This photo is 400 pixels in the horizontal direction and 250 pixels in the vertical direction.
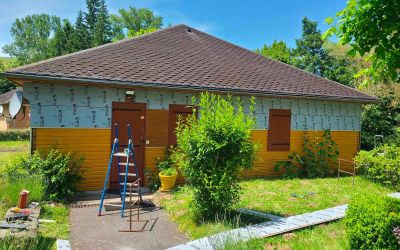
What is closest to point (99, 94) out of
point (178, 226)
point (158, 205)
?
point (158, 205)

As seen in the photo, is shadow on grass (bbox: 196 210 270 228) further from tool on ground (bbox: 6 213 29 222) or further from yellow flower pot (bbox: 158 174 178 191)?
tool on ground (bbox: 6 213 29 222)

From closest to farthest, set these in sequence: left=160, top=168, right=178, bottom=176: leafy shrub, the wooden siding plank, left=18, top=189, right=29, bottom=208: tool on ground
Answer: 1. left=18, top=189, right=29, bottom=208: tool on ground
2. left=160, top=168, right=178, bottom=176: leafy shrub
3. the wooden siding plank

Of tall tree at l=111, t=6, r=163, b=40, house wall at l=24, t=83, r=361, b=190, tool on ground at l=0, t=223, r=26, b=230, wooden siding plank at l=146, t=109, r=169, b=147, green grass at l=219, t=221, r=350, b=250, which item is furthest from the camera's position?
tall tree at l=111, t=6, r=163, b=40

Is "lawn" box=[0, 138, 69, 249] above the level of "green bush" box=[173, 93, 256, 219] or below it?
below

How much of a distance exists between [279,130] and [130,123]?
5.58 metres

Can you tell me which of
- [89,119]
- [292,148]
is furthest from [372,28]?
[292,148]

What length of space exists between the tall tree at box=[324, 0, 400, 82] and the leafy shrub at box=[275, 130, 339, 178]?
7.72 meters

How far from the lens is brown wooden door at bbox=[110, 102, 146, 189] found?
9273 mm

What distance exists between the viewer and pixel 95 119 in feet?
29.5

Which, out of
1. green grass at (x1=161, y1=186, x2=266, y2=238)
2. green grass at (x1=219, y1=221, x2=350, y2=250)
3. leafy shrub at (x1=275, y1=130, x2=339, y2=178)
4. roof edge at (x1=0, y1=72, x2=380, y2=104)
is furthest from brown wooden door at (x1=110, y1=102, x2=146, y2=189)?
green grass at (x1=219, y1=221, x2=350, y2=250)

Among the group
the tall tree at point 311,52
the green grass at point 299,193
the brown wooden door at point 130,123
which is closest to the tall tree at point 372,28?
the green grass at point 299,193

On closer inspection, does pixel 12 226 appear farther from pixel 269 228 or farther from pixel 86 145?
pixel 269 228

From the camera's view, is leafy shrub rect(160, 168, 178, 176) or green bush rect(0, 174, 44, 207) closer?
green bush rect(0, 174, 44, 207)

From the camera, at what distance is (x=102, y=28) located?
47469mm
